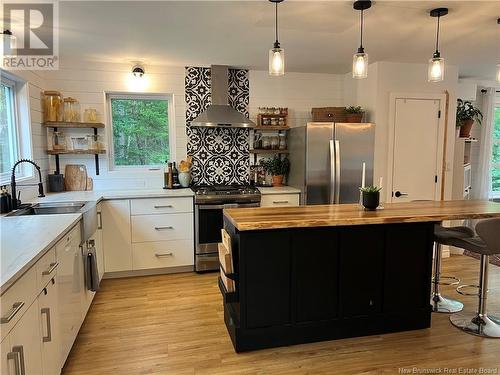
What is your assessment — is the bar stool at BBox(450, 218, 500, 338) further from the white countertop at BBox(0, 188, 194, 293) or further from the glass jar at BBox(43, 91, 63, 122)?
the glass jar at BBox(43, 91, 63, 122)

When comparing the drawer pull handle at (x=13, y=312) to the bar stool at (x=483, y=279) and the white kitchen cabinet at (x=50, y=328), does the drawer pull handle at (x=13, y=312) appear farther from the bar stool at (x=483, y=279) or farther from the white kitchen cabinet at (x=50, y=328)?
the bar stool at (x=483, y=279)

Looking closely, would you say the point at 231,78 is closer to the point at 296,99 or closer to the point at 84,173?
the point at 296,99

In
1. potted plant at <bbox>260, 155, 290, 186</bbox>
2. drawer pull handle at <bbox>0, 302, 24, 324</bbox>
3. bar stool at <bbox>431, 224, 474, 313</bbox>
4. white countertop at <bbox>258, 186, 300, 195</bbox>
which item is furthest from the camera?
potted plant at <bbox>260, 155, 290, 186</bbox>

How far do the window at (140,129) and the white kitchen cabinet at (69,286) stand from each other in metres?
1.99

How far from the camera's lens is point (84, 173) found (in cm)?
421

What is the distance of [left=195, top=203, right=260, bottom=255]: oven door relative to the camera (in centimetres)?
395

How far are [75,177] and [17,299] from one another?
299 centimetres

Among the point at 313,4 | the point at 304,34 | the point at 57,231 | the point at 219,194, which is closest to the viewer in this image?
the point at 57,231

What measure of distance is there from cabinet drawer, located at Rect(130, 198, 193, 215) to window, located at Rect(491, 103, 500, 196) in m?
5.33

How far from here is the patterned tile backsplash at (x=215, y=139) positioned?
175 inches

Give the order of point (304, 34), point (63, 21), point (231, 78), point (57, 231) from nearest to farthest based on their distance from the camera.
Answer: point (57, 231) → point (63, 21) → point (304, 34) → point (231, 78)

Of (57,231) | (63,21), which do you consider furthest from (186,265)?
(63,21)

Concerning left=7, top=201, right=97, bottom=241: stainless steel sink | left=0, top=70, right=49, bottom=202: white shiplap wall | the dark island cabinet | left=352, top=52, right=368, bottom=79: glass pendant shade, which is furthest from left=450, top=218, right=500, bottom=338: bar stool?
left=0, top=70, right=49, bottom=202: white shiplap wall

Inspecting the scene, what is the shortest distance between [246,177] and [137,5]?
264cm
